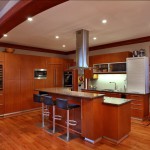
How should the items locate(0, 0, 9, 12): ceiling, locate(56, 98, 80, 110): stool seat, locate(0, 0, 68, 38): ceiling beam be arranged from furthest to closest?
locate(56, 98, 80, 110): stool seat
locate(0, 0, 9, 12): ceiling
locate(0, 0, 68, 38): ceiling beam

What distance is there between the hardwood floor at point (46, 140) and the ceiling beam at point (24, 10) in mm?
2564

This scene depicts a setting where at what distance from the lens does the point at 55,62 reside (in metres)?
6.96

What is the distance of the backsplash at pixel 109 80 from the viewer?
5.78 metres

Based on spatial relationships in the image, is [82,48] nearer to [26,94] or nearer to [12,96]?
[26,94]

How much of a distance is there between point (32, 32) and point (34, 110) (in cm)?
339

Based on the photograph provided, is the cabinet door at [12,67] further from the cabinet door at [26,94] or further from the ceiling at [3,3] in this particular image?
the ceiling at [3,3]

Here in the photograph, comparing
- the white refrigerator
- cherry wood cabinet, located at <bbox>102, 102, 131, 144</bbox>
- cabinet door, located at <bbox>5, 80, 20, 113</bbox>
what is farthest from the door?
cherry wood cabinet, located at <bbox>102, 102, 131, 144</bbox>

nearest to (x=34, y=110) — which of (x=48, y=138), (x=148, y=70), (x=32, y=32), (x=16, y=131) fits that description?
(x=16, y=131)

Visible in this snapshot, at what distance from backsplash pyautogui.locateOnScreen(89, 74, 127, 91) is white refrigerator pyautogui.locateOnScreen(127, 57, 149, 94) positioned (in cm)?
68

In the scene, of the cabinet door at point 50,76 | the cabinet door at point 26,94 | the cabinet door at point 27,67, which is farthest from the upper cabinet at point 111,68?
the cabinet door at point 26,94

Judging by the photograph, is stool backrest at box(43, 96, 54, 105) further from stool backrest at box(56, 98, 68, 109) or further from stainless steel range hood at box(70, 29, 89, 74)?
stainless steel range hood at box(70, 29, 89, 74)

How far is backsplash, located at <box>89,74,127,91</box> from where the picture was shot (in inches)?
227

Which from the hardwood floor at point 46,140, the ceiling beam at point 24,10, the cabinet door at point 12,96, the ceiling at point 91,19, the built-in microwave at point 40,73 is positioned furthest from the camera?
the built-in microwave at point 40,73

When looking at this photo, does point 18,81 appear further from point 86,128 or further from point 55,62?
point 86,128
